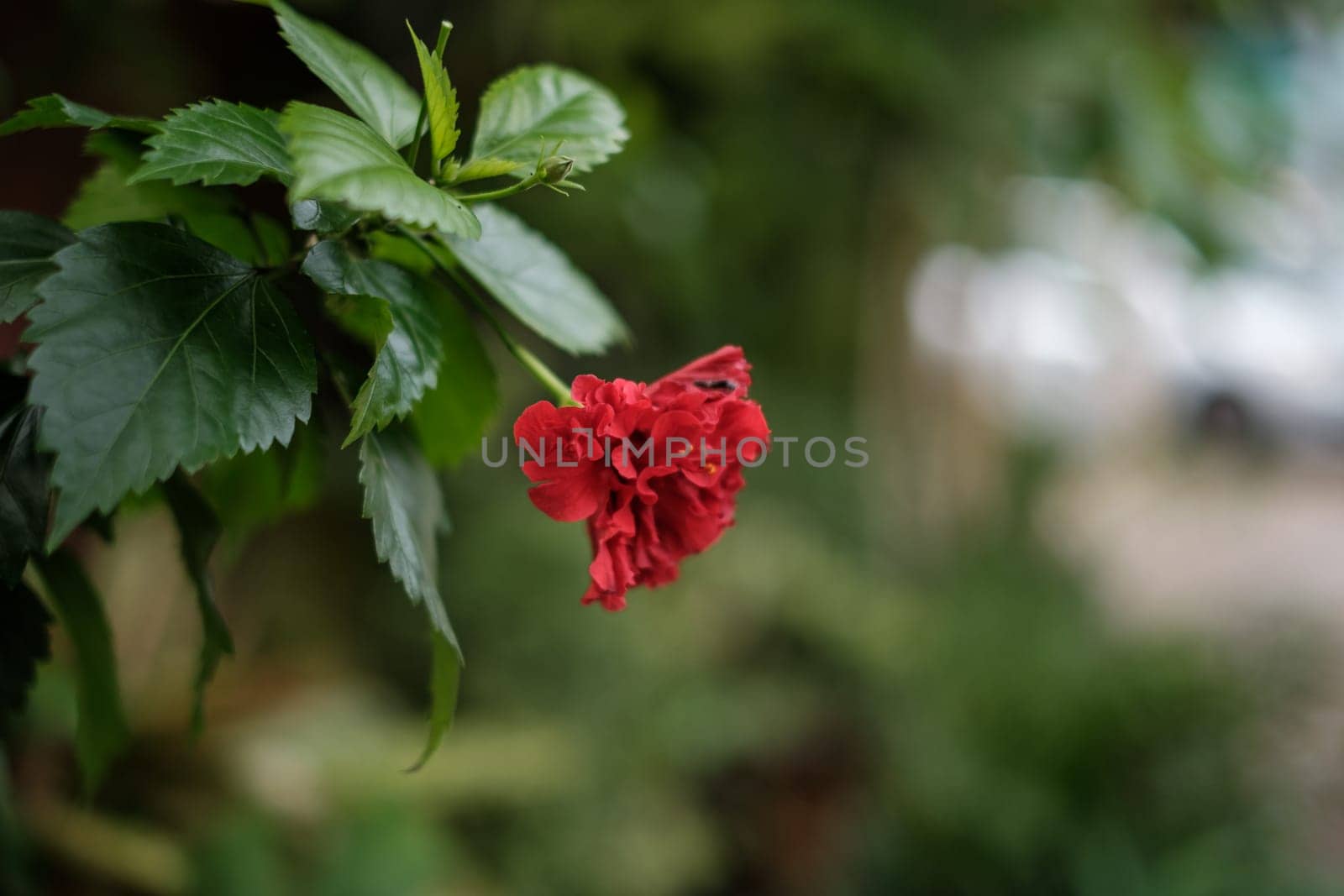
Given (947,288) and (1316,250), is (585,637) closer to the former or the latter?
(947,288)

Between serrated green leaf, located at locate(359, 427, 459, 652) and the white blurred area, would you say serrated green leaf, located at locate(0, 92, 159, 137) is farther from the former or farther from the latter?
the white blurred area

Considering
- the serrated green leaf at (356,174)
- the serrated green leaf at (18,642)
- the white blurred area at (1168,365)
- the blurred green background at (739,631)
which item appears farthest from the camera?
the white blurred area at (1168,365)

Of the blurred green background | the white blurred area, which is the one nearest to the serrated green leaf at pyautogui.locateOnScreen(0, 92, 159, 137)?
the blurred green background

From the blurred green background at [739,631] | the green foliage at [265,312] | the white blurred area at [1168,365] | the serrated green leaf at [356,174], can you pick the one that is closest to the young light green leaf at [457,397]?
the green foliage at [265,312]

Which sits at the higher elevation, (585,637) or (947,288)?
(947,288)

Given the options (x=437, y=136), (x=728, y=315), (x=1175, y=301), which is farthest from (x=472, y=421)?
(x=1175, y=301)

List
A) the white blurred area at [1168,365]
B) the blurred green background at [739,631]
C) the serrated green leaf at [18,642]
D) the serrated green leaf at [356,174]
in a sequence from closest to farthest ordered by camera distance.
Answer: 1. the serrated green leaf at [356,174]
2. the serrated green leaf at [18,642]
3. the blurred green background at [739,631]
4. the white blurred area at [1168,365]

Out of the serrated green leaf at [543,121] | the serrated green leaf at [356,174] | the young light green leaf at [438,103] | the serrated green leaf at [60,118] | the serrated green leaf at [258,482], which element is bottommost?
the serrated green leaf at [258,482]

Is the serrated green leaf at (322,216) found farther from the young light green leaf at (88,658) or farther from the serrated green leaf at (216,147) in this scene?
the young light green leaf at (88,658)
